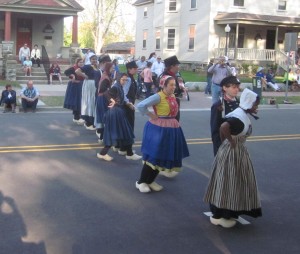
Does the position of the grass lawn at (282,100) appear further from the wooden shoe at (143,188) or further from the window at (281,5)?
the window at (281,5)

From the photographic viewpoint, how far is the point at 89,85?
11.2 metres

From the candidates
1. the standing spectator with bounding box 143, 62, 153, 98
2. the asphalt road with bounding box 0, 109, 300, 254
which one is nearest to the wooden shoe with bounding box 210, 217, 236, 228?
the asphalt road with bounding box 0, 109, 300, 254

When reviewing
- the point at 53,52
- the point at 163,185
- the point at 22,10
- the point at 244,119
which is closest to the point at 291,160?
the point at 163,185

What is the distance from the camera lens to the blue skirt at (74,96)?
12.2 m

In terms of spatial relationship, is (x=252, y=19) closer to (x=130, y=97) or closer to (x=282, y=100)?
(x=282, y=100)

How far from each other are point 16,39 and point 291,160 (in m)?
24.3


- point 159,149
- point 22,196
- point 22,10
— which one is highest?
point 22,10

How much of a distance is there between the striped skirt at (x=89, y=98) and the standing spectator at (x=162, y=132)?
4.80 metres

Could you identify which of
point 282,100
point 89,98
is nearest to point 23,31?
point 282,100

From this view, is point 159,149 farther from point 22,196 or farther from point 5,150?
point 5,150

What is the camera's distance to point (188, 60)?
122ft

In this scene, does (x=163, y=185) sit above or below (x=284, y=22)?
below

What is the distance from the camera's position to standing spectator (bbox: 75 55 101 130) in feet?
36.4

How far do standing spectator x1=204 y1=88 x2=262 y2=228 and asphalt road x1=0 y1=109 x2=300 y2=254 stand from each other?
0.34 meters
